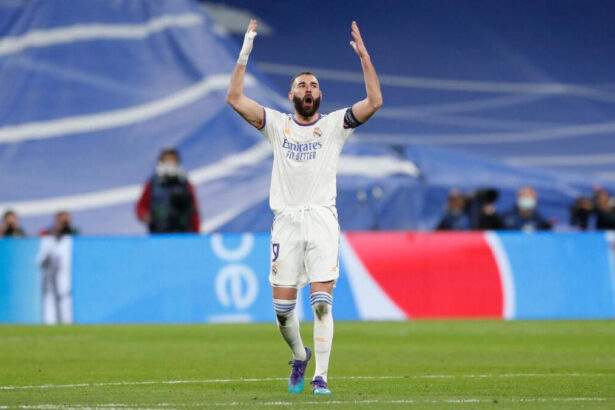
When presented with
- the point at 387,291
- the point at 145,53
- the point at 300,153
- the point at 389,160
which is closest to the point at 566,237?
the point at 387,291

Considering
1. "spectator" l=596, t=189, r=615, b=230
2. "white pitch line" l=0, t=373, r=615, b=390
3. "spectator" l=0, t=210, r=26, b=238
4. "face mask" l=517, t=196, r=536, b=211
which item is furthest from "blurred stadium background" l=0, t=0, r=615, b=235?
"white pitch line" l=0, t=373, r=615, b=390

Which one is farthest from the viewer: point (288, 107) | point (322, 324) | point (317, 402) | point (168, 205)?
point (288, 107)

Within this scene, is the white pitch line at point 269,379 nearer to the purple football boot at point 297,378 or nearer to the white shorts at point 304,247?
the purple football boot at point 297,378

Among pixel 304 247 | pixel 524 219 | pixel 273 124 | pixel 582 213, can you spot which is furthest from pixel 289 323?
pixel 582 213

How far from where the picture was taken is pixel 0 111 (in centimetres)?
2559

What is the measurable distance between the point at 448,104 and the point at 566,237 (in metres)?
7.15

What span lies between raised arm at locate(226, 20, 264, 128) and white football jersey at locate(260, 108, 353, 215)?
0.16 m

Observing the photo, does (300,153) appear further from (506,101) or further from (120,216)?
(506,101)

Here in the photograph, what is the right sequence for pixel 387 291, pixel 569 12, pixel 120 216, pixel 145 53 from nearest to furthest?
pixel 387 291 → pixel 120 216 → pixel 145 53 → pixel 569 12

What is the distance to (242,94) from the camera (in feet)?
35.1

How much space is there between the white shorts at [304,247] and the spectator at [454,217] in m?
11.5

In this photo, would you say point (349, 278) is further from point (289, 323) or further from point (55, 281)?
point (289, 323)

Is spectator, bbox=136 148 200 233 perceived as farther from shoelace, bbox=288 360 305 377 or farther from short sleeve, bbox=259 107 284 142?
shoelace, bbox=288 360 305 377

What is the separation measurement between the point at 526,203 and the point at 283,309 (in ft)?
40.7
